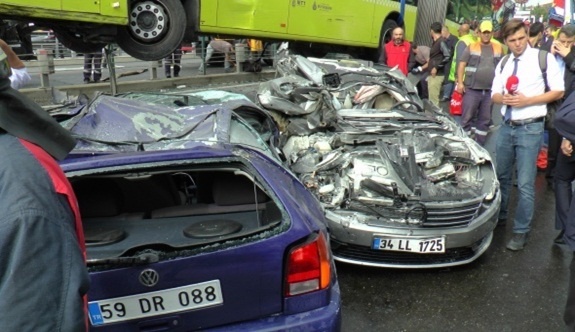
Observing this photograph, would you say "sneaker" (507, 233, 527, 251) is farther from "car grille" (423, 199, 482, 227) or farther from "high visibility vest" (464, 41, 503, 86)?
"high visibility vest" (464, 41, 503, 86)

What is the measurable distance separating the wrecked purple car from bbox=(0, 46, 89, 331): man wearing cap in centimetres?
85

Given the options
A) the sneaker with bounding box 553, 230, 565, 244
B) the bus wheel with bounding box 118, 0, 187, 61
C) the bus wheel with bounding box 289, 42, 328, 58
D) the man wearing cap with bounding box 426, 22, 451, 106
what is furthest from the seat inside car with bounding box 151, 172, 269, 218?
the bus wheel with bounding box 289, 42, 328, 58

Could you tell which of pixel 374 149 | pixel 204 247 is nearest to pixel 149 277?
pixel 204 247

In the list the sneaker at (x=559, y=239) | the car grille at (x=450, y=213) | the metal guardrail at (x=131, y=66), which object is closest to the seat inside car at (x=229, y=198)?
the car grille at (x=450, y=213)

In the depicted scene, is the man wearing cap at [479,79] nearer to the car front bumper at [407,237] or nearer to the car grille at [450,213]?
the car front bumper at [407,237]

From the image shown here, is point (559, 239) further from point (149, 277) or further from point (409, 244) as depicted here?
point (149, 277)

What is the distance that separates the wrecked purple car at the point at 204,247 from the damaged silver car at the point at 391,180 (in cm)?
110

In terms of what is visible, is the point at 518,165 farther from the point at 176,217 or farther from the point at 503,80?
the point at 176,217

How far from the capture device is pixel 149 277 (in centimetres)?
193

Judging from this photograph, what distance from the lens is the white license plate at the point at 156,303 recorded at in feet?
6.37

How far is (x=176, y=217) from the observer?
265 centimetres

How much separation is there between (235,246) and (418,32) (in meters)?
12.7

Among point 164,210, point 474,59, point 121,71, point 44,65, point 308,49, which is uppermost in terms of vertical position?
point 474,59

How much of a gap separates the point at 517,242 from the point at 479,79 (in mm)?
2769
